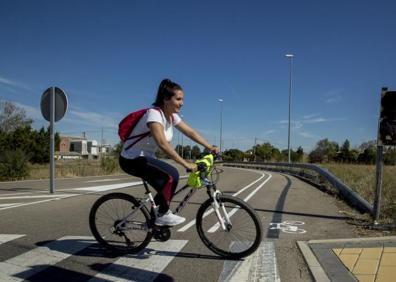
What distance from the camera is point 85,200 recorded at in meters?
10.9

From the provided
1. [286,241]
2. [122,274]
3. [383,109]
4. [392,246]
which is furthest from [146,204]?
[383,109]

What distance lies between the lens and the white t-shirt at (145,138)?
534 cm

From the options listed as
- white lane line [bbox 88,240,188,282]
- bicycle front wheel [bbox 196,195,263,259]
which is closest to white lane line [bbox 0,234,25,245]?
white lane line [bbox 88,240,188,282]

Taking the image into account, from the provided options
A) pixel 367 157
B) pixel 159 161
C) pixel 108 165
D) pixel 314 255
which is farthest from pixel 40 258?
pixel 367 157

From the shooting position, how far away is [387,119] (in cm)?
726

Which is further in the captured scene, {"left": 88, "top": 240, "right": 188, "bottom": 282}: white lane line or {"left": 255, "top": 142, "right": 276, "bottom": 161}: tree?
{"left": 255, "top": 142, "right": 276, "bottom": 161}: tree

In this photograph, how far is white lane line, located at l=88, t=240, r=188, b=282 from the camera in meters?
4.84

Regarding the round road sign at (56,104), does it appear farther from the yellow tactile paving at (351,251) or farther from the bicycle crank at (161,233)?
the yellow tactile paving at (351,251)

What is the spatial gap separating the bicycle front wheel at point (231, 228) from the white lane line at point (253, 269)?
0.50 ft

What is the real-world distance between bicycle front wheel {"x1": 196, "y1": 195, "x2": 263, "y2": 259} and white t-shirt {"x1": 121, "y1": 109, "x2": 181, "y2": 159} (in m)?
0.95

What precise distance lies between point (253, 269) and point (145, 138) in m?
1.89

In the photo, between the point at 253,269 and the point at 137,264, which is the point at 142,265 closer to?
the point at 137,264

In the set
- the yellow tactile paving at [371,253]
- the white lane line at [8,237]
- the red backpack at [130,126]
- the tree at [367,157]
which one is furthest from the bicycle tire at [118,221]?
the tree at [367,157]

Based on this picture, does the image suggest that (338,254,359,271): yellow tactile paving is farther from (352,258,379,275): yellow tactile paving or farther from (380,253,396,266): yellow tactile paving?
(380,253,396,266): yellow tactile paving
